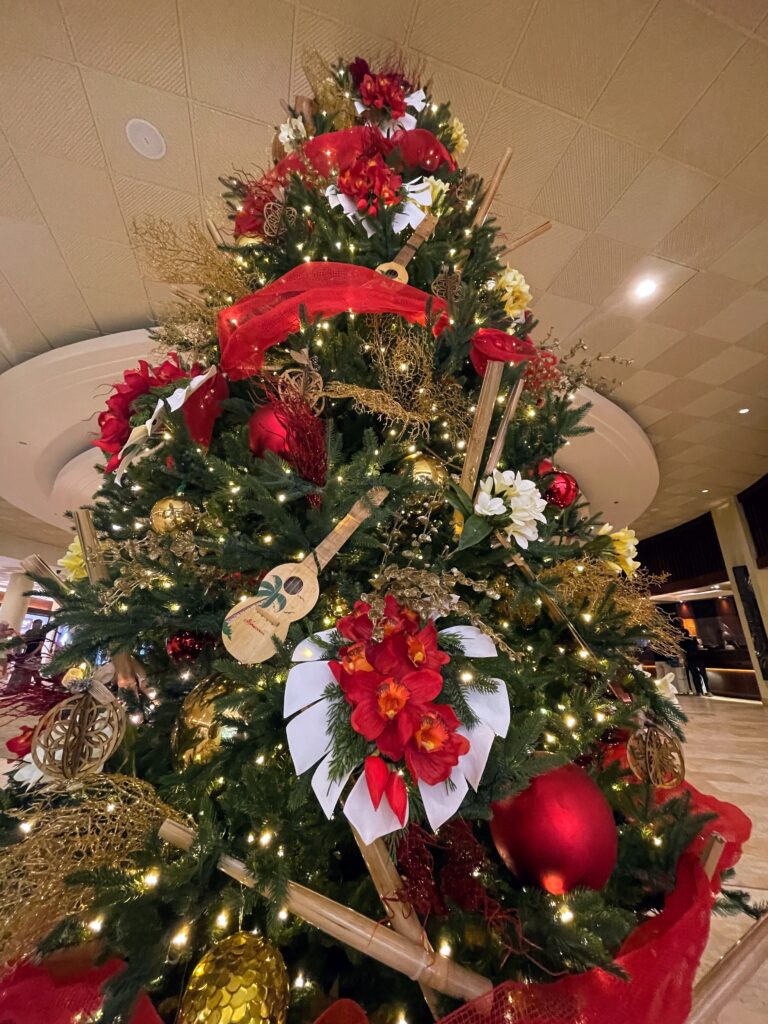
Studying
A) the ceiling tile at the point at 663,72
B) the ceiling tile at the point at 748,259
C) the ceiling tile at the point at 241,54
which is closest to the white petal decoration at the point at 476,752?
the ceiling tile at the point at 241,54

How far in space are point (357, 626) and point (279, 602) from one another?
0.39 ft

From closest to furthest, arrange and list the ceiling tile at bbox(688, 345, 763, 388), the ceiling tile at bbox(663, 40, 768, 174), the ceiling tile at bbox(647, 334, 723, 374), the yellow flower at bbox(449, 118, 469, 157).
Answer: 1. the yellow flower at bbox(449, 118, 469, 157)
2. the ceiling tile at bbox(663, 40, 768, 174)
3. the ceiling tile at bbox(647, 334, 723, 374)
4. the ceiling tile at bbox(688, 345, 763, 388)

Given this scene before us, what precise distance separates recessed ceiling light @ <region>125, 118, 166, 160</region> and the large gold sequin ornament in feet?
8.44

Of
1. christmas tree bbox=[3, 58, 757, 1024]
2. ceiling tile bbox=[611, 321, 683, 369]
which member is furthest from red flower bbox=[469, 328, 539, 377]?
ceiling tile bbox=[611, 321, 683, 369]

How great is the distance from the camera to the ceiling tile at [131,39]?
1.45 metres

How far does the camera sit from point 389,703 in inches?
16.0

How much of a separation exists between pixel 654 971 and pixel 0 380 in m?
4.21

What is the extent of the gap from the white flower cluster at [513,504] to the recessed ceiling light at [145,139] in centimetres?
222

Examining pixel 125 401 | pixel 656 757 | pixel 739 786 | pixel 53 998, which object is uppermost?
pixel 125 401

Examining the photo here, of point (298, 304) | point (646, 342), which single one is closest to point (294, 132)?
point (298, 304)

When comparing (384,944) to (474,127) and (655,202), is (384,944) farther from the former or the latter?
(655,202)

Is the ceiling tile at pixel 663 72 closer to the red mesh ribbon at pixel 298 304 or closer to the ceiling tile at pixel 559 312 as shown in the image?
the ceiling tile at pixel 559 312

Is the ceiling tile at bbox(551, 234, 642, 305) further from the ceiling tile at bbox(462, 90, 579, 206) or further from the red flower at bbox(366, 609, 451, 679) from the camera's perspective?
the red flower at bbox(366, 609, 451, 679)

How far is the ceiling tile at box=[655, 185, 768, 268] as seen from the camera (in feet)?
7.11
